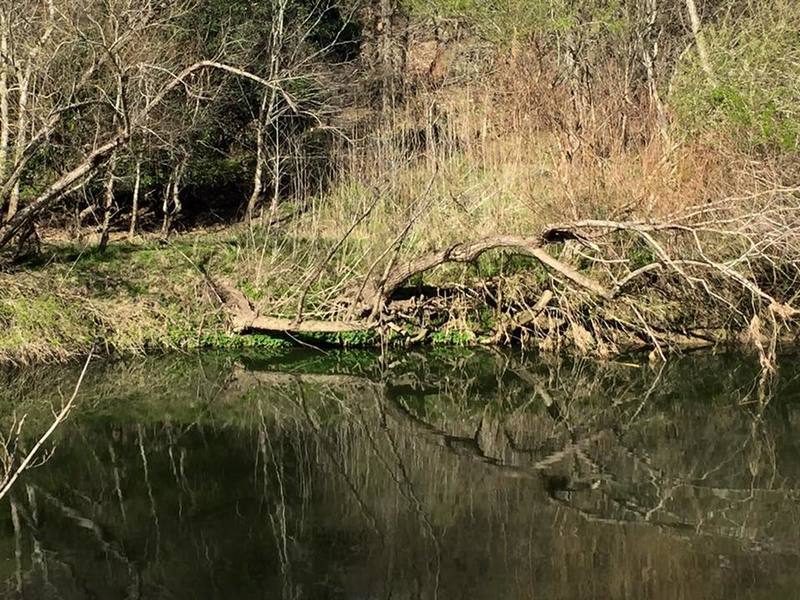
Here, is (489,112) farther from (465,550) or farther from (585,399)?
(465,550)

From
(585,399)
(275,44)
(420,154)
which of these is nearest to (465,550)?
(585,399)

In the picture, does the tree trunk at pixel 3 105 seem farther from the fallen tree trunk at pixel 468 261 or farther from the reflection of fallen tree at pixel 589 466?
the fallen tree trunk at pixel 468 261

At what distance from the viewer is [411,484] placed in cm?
716

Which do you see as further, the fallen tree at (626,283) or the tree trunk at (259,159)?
the tree trunk at (259,159)

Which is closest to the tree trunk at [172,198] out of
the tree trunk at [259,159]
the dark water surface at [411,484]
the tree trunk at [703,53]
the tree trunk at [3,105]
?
the tree trunk at [259,159]

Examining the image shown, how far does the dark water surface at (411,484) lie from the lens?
558 centimetres

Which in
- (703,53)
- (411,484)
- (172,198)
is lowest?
(411,484)

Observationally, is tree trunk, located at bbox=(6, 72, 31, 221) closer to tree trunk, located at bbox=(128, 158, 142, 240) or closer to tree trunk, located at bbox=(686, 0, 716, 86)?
tree trunk, located at bbox=(128, 158, 142, 240)

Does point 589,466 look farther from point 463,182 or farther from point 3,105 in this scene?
point 3,105

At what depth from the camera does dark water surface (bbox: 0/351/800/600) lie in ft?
18.3

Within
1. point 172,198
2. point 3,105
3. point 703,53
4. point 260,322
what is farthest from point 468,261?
point 172,198

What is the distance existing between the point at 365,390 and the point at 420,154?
509cm

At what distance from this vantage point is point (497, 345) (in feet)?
37.8

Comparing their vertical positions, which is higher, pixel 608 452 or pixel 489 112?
pixel 489 112
